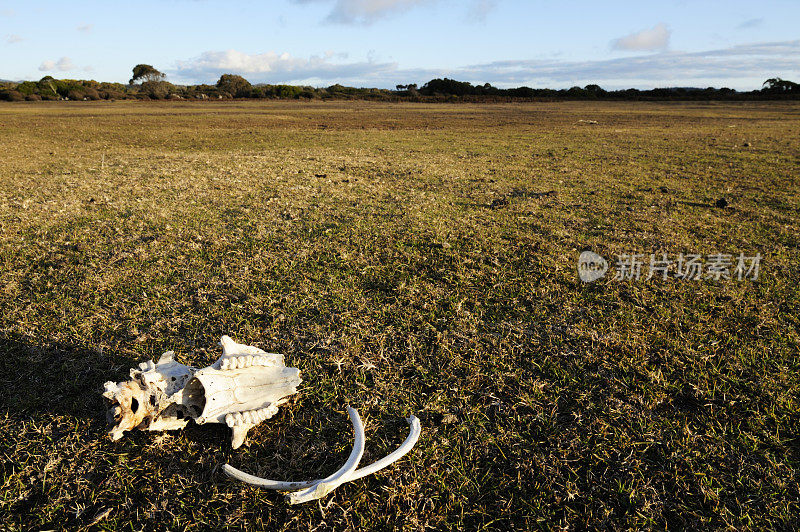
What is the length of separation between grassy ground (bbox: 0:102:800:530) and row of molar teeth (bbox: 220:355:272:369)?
387mm

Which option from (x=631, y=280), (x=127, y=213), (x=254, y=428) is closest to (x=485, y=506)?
(x=254, y=428)

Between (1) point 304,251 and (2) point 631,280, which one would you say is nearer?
(2) point 631,280

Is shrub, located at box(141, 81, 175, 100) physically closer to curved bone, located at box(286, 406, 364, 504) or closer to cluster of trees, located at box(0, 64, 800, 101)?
cluster of trees, located at box(0, 64, 800, 101)

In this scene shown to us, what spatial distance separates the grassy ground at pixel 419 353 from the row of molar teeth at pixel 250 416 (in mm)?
149

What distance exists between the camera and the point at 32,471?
7.48 feet

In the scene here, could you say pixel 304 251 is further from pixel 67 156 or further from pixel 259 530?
pixel 67 156

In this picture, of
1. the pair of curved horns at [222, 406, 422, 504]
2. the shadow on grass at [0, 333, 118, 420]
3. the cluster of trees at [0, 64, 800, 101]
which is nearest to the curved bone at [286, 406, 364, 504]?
the pair of curved horns at [222, 406, 422, 504]

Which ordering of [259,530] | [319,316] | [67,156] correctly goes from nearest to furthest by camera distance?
[259,530], [319,316], [67,156]

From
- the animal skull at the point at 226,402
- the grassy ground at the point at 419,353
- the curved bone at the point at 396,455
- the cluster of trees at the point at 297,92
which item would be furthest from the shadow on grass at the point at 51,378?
the cluster of trees at the point at 297,92

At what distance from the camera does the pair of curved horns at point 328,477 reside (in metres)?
2.06

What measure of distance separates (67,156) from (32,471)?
13.5 m

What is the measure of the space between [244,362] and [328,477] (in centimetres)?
87

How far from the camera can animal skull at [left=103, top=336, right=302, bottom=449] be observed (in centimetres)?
222

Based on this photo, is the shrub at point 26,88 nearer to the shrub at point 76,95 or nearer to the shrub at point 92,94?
the shrub at point 76,95
